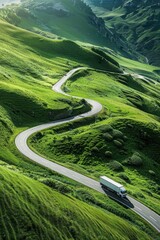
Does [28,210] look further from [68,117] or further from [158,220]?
[68,117]

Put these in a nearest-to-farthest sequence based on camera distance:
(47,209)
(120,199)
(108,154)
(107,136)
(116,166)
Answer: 1. (47,209)
2. (120,199)
3. (116,166)
4. (108,154)
5. (107,136)

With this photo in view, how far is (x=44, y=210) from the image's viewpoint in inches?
2175

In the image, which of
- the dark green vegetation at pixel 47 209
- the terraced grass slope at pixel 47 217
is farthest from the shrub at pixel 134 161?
the terraced grass slope at pixel 47 217

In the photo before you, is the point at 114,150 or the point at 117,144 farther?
the point at 117,144

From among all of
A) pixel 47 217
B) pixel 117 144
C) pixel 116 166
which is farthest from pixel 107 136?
pixel 47 217

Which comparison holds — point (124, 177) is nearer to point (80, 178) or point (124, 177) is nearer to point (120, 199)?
point (120, 199)

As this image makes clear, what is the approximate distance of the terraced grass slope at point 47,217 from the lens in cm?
5112

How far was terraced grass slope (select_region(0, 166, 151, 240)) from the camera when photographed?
51.1 m

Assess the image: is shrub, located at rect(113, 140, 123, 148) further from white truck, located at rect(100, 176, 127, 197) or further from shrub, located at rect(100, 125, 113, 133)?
white truck, located at rect(100, 176, 127, 197)

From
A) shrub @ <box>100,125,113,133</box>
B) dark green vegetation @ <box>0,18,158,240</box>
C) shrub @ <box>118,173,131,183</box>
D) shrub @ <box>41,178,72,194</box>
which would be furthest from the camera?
shrub @ <box>100,125,113,133</box>

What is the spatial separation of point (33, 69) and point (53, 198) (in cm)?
12837

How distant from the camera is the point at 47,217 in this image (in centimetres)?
5431

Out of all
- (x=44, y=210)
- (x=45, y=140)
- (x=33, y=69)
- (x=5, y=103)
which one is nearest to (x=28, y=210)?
(x=44, y=210)

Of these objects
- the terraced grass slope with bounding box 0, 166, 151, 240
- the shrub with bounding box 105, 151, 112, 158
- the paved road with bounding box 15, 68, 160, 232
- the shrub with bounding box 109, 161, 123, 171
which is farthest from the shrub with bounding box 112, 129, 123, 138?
the terraced grass slope with bounding box 0, 166, 151, 240
